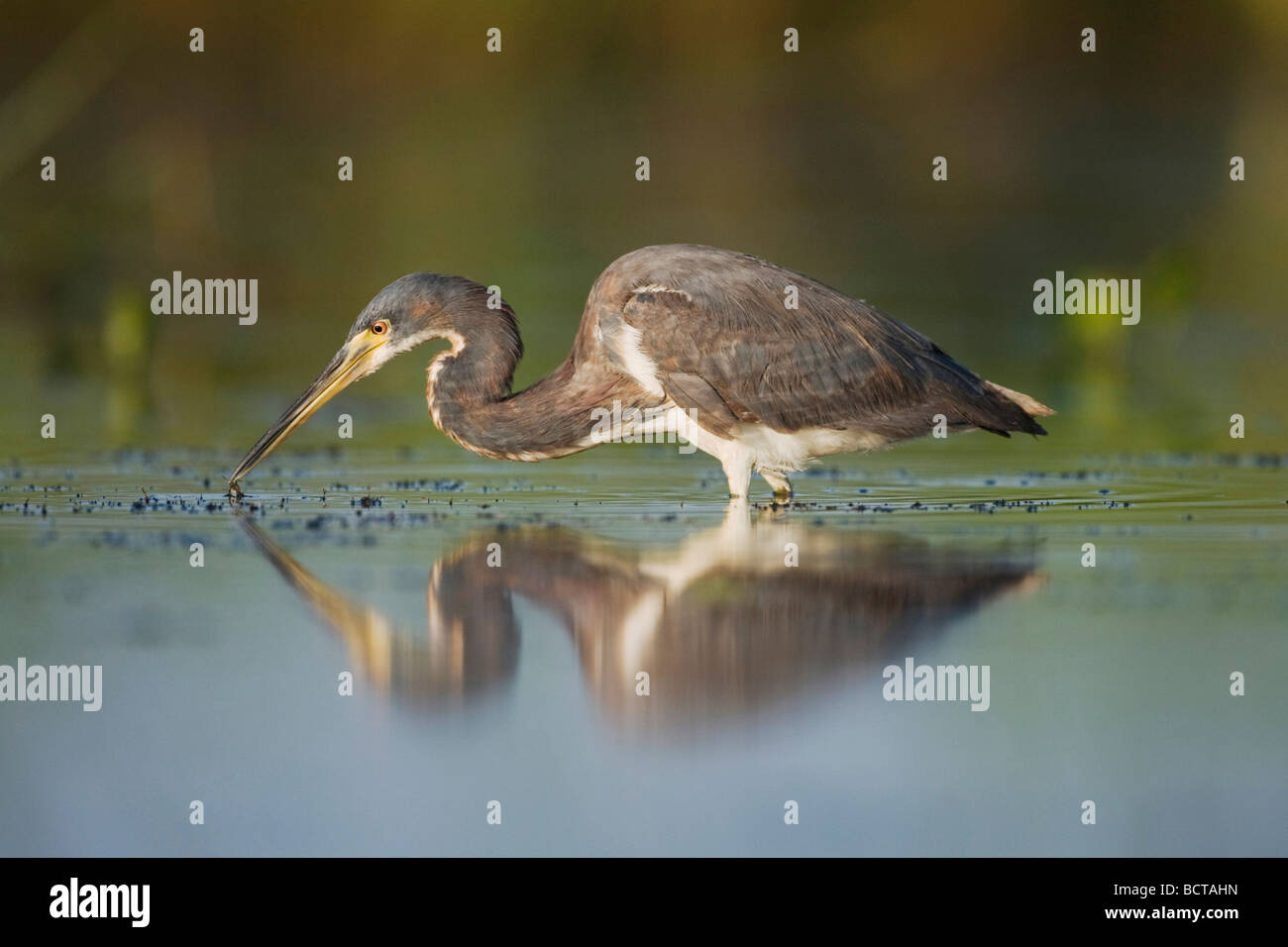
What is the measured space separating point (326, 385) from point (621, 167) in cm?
1305

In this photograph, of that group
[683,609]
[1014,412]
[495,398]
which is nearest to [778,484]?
[1014,412]

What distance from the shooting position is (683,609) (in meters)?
6.62

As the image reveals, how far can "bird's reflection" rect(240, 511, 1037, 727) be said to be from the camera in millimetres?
5859

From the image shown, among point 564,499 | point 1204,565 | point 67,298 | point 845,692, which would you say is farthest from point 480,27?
point 845,692

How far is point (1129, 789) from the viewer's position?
500cm

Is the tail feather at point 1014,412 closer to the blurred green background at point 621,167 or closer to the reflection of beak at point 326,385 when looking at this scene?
the reflection of beak at point 326,385

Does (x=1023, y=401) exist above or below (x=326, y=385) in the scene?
below

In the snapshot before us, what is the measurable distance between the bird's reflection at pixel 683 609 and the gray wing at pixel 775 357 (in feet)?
3.62

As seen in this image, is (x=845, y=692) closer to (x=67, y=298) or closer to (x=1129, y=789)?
(x=1129, y=789)

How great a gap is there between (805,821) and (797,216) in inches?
647

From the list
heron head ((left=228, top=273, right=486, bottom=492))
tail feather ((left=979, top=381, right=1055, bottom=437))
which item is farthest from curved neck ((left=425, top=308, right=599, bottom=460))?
tail feather ((left=979, top=381, right=1055, bottom=437))

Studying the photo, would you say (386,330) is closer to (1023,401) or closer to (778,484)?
(778,484)

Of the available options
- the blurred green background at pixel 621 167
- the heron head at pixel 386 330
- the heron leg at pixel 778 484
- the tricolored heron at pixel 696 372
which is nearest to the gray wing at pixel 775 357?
the tricolored heron at pixel 696 372

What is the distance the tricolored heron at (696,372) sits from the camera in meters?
9.23
